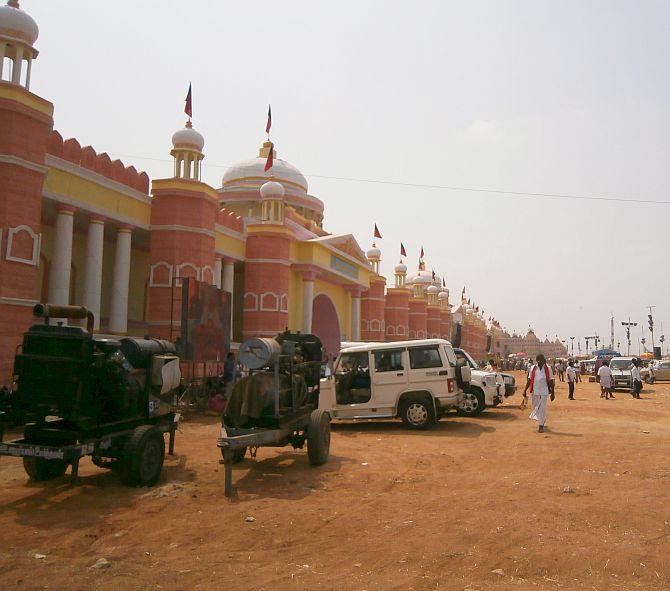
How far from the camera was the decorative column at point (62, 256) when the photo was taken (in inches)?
562

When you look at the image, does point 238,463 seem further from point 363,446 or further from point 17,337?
point 17,337

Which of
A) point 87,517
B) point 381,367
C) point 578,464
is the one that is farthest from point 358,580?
point 381,367

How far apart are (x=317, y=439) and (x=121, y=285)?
10.9 metres

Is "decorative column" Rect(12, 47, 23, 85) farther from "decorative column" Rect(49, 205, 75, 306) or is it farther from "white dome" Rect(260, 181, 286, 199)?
"white dome" Rect(260, 181, 286, 199)

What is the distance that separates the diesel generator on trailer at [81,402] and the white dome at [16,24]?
9421mm

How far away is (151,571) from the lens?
13.8 ft

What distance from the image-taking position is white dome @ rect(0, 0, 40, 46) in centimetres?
1312

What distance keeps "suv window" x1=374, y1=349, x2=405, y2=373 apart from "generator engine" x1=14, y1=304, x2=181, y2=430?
5946 millimetres

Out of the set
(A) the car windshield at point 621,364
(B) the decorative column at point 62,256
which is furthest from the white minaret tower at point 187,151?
(A) the car windshield at point 621,364

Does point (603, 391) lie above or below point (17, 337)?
below

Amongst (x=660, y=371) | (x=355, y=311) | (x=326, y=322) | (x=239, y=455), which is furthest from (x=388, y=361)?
(x=660, y=371)

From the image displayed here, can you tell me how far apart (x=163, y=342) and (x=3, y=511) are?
2.77 metres

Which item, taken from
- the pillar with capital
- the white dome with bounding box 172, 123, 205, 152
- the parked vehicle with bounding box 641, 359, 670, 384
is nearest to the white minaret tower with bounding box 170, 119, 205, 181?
the white dome with bounding box 172, 123, 205, 152

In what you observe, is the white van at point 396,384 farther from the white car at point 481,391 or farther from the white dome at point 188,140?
the white dome at point 188,140
